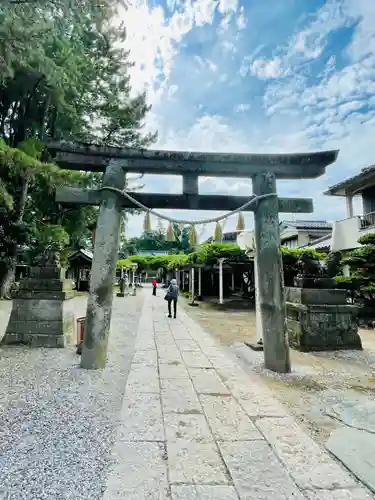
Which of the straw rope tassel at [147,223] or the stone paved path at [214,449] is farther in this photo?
the straw rope tassel at [147,223]

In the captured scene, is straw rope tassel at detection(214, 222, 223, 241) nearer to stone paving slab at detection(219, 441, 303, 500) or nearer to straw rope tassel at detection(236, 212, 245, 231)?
straw rope tassel at detection(236, 212, 245, 231)

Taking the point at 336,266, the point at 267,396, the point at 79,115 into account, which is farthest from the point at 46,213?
the point at 267,396

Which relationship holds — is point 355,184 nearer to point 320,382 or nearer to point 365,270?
point 365,270

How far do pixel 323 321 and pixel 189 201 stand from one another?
393cm

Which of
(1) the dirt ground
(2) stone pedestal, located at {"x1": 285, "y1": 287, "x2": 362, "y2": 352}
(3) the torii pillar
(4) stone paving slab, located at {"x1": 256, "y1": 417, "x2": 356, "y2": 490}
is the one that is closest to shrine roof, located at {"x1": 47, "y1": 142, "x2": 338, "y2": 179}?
(3) the torii pillar

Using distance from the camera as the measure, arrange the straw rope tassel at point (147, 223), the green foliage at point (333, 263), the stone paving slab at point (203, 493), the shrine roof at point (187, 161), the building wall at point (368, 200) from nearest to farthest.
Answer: the stone paving slab at point (203, 493) → the shrine roof at point (187, 161) → the straw rope tassel at point (147, 223) → the green foliage at point (333, 263) → the building wall at point (368, 200)

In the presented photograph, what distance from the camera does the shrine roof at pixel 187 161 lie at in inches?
209

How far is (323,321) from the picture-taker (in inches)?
261

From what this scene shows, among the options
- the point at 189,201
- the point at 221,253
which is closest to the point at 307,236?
the point at 221,253

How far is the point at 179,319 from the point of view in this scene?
12.2 metres

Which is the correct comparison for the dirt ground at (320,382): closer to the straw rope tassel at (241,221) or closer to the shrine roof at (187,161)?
the straw rope tassel at (241,221)

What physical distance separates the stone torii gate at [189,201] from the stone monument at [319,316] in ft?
5.90

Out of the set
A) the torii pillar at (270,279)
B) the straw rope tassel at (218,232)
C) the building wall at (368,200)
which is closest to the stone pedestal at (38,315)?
the straw rope tassel at (218,232)

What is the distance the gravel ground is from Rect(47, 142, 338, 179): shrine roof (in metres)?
3.51
